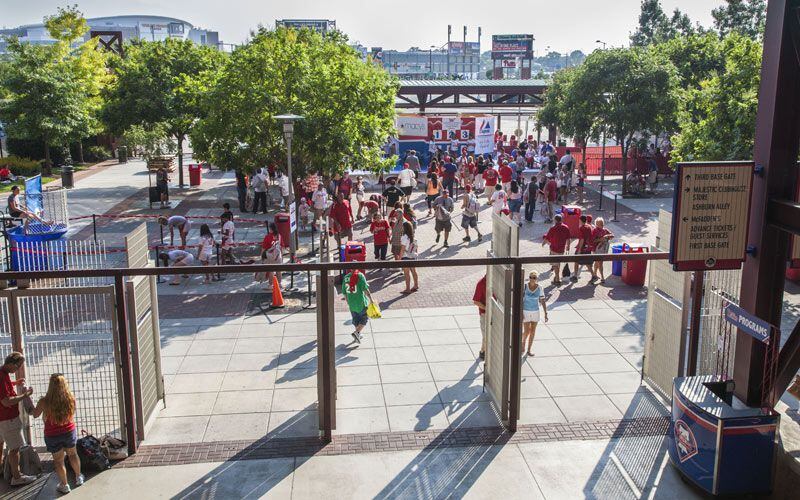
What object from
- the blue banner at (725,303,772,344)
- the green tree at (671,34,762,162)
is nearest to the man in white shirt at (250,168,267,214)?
the green tree at (671,34,762,162)

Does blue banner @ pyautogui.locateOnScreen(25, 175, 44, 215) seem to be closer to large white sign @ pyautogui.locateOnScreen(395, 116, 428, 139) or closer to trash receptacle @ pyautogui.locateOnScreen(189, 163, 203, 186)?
trash receptacle @ pyautogui.locateOnScreen(189, 163, 203, 186)

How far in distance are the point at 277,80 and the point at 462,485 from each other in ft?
48.8

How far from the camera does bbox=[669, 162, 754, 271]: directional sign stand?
741 cm

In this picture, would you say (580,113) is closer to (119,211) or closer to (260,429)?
(119,211)

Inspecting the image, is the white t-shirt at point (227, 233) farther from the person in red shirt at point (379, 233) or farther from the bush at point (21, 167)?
the bush at point (21, 167)

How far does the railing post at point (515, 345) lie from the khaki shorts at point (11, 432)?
18.6ft

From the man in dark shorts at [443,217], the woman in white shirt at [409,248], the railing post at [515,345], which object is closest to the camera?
the railing post at [515,345]

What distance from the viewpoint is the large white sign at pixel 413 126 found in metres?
38.6

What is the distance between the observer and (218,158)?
20.5 meters

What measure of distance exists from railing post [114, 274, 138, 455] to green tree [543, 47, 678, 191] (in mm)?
24438

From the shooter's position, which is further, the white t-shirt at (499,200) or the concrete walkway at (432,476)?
the white t-shirt at (499,200)

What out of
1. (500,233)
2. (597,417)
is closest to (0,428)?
(500,233)

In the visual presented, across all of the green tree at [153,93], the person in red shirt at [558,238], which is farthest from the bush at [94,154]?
the person in red shirt at [558,238]

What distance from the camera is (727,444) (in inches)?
287
